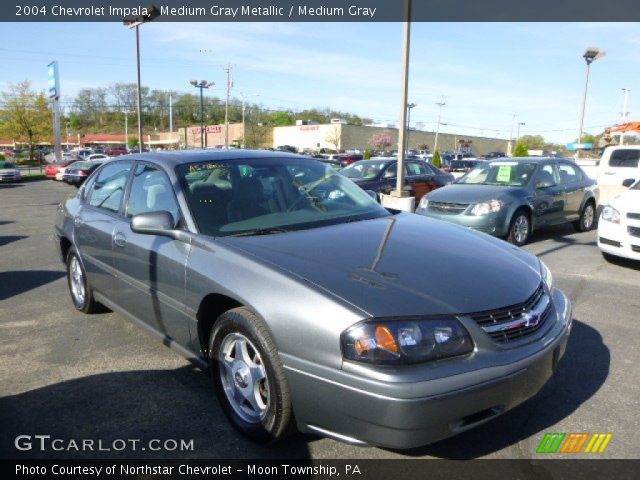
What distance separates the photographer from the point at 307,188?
12.5 feet

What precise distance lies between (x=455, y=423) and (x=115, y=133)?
461 ft

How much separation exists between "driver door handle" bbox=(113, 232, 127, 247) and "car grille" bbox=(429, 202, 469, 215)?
5861mm

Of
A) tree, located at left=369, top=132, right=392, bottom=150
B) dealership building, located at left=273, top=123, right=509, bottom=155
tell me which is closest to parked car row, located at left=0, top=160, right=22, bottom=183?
dealership building, located at left=273, top=123, right=509, bottom=155

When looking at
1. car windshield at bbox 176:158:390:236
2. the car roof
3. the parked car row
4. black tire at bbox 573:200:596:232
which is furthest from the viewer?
the parked car row

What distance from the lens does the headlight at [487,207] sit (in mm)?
8141

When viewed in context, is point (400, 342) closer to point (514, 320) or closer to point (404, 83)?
point (514, 320)

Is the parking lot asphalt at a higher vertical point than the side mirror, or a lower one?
lower

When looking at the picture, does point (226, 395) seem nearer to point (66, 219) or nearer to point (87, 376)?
point (87, 376)

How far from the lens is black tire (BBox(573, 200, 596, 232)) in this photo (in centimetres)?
1004

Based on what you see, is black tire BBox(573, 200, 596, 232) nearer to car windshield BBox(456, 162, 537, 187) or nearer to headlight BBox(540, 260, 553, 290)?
car windshield BBox(456, 162, 537, 187)

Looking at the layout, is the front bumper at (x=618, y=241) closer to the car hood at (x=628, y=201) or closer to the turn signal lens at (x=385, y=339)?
the car hood at (x=628, y=201)

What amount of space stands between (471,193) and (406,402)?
7042 millimetres

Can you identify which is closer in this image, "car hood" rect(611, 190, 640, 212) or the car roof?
the car roof

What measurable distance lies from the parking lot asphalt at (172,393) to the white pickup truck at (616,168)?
30.2 feet
